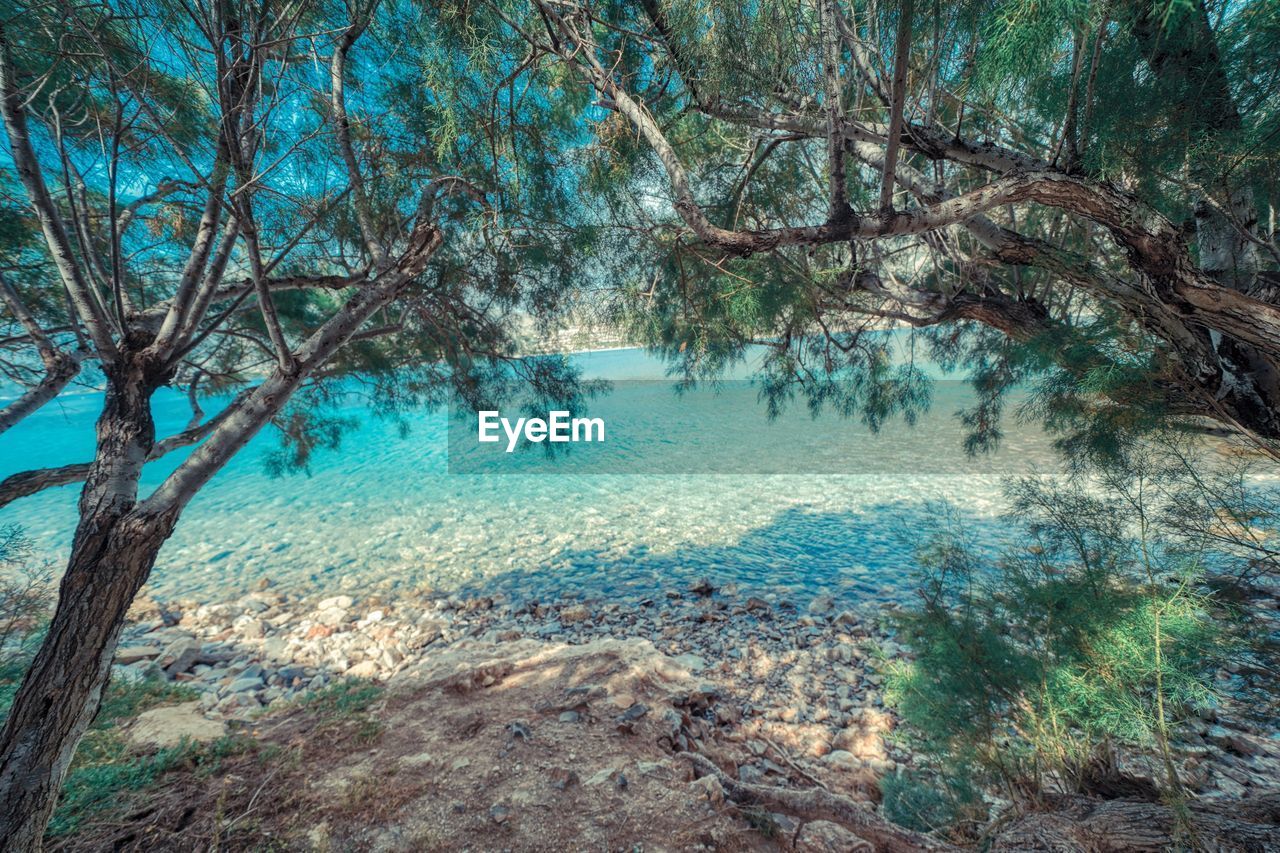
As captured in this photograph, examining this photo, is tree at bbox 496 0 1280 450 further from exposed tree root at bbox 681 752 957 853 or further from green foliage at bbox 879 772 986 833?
exposed tree root at bbox 681 752 957 853

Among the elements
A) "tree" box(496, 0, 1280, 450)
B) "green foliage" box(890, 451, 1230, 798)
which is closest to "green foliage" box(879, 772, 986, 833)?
"green foliage" box(890, 451, 1230, 798)

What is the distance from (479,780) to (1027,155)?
3054 millimetres

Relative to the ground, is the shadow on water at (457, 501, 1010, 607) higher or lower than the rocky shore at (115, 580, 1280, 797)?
lower

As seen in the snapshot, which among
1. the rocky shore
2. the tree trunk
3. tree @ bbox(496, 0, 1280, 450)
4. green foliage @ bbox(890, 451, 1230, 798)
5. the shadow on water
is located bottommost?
the shadow on water

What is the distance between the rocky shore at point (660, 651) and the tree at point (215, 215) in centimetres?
125

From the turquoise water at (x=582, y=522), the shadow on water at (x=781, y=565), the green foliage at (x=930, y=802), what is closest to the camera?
the green foliage at (x=930, y=802)

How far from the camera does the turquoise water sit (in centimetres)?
466

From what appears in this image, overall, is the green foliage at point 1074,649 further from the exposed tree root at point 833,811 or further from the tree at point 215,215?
the tree at point 215,215

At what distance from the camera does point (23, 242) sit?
83.1 inches

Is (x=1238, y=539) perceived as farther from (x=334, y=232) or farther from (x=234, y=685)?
(x=234, y=685)

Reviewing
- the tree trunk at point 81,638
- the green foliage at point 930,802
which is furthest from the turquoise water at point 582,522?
the tree trunk at point 81,638

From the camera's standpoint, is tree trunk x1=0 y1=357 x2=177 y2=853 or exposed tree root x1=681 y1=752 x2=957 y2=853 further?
exposed tree root x1=681 y1=752 x2=957 y2=853

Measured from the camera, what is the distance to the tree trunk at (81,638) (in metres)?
1.08

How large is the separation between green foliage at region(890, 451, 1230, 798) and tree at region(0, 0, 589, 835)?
8.22 feet
